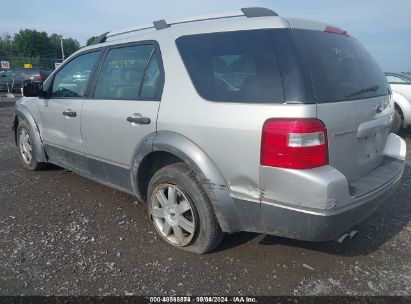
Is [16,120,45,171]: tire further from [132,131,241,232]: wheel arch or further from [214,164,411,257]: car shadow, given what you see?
[214,164,411,257]: car shadow

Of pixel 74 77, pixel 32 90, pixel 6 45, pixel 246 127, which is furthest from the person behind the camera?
pixel 6 45

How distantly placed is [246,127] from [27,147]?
3.98 metres

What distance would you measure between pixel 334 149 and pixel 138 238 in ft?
6.38

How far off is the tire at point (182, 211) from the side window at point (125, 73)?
31.0 inches

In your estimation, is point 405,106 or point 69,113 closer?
point 69,113

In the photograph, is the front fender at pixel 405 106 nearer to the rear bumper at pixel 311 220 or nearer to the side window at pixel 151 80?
the rear bumper at pixel 311 220

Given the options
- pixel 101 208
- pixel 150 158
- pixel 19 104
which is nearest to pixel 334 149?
pixel 150 158

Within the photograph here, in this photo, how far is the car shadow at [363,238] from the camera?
318cm

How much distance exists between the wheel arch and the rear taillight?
482 millimetres

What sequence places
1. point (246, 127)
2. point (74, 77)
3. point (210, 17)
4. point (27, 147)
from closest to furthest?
1. point (246, 127)
2. point (210, 17)
3. point (74, 77)
4. point (27, 147)

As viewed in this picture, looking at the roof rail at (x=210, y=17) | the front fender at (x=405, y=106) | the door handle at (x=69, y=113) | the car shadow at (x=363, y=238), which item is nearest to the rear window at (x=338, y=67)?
the roof rail at (x=210, y=17)

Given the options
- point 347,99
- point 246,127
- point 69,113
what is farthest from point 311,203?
point 69,113

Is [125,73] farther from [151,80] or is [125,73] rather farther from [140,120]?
[140,120]

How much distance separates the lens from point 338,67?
270cm
